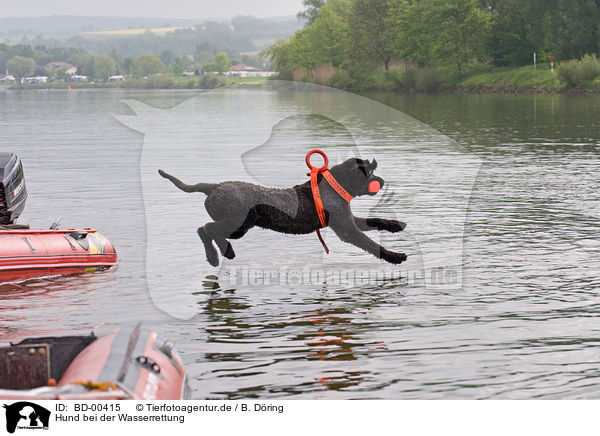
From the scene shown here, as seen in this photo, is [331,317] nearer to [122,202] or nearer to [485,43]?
[122,202]

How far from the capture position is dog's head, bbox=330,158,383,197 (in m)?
11.1

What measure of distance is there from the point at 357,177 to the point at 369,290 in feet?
4.93

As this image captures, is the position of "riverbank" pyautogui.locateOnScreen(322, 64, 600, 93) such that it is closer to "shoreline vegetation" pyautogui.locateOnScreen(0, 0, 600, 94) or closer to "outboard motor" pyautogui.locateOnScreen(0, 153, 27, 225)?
"shoreline vegetation" pyautogui.locateOnScreen(0, 0, 600, 94)

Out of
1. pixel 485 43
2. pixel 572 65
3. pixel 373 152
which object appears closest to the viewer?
pixel 373 152

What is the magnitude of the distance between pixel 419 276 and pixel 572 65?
5921 centimetres

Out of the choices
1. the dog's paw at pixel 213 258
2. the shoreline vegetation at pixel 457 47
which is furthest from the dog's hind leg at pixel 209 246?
the shoreline vegetation at pixel 457 47

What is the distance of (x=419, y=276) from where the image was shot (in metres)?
12.0

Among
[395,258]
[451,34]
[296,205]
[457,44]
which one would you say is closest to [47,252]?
[296,205]
